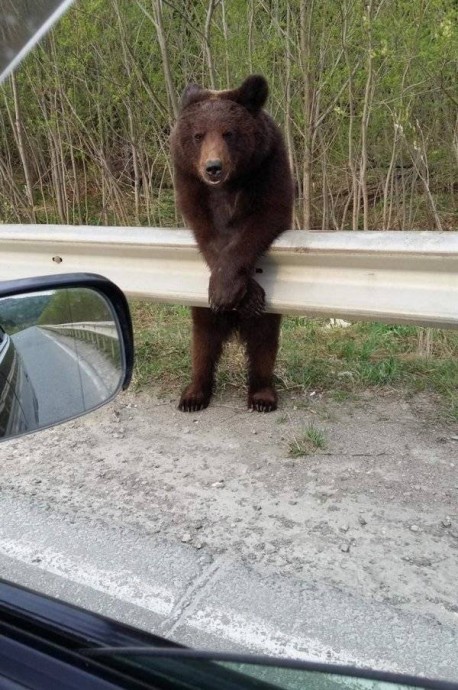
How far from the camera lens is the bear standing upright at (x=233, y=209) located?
3.60 meters

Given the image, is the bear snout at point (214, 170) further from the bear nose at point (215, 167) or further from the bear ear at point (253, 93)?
the bear ear at point (253, 93)

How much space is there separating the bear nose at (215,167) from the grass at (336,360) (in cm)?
143

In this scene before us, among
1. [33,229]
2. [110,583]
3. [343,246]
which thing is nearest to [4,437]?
[110,583]

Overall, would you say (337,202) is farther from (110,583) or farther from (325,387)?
(110,583)

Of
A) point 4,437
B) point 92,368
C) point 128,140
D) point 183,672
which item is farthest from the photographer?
point 128,140

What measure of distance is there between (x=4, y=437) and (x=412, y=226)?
7053mm

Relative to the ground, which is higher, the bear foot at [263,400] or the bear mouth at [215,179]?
the bear mouth at [215,179]

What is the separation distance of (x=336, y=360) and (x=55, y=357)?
3.00m

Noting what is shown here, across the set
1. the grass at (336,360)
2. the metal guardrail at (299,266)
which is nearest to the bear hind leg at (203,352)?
the grass at (336,360)

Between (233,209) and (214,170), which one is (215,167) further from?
(233,209)

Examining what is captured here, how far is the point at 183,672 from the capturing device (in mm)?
1062

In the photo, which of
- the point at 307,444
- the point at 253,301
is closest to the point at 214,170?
the point at 253,301

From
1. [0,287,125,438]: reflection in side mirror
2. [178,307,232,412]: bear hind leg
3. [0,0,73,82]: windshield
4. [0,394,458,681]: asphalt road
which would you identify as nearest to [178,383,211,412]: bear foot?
[178,307,232,412]: bear hind leg

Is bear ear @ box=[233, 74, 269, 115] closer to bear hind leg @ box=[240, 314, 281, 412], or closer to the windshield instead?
bear hind leg @ box=[240, 314, 281, 412]
